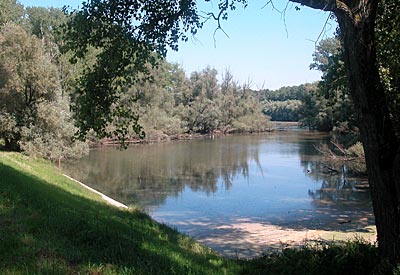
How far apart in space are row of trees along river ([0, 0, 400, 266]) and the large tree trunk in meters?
0.01

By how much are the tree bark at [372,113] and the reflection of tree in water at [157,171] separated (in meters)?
17.9

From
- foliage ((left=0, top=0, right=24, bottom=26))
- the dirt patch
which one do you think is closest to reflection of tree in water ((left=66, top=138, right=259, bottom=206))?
the dirt patch

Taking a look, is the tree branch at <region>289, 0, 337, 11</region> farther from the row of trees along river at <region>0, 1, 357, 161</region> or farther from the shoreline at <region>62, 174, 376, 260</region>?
the shoreline at <region>62, 174, 376, 260</region>

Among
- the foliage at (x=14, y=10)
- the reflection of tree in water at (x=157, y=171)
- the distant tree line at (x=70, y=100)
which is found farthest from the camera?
the foliage at (x=14, y=10)

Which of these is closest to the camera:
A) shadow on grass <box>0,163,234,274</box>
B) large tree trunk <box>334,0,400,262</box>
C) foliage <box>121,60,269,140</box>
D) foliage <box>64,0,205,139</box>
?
shadow on grass <box>0,163,234,274</box>

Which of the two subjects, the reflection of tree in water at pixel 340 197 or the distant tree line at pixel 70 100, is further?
the reflection of tree in water at pixel 340 197

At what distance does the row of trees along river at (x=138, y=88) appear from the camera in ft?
18.0

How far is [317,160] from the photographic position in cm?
4047

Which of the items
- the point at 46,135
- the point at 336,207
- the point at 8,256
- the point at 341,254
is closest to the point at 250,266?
the point at 341,254

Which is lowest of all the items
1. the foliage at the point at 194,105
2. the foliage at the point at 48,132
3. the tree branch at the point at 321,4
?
the foliage at the point at 48,132

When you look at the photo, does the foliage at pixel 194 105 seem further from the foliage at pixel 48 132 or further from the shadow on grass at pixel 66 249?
the shadow on grass at pixel 66 249

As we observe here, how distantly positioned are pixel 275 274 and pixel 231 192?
19.4m

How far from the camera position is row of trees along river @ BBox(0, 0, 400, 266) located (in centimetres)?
547

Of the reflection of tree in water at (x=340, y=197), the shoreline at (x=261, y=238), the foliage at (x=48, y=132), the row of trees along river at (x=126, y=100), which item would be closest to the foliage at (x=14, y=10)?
the row of trees along river at (x=126, y=100)
